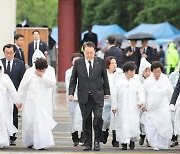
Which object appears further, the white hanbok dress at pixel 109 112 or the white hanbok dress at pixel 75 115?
the white hanbok dress at pixel 109 112

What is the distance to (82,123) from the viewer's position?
16250mm

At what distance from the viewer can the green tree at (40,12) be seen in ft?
232

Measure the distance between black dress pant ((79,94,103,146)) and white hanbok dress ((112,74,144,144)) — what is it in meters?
0.66

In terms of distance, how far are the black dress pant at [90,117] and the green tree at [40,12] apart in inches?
2147

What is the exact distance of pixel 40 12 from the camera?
236 ft

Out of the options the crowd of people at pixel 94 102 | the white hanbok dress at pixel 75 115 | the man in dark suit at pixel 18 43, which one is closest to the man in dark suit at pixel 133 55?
the man in dark suit at pixel 18 43

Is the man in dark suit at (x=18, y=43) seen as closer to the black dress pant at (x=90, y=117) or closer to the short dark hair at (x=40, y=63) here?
the short dark hair at (x=40, y=63)

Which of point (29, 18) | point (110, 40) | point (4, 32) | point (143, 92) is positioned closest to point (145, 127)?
point (143, 92)

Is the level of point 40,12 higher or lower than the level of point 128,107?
higher

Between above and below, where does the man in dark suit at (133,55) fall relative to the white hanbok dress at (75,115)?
above

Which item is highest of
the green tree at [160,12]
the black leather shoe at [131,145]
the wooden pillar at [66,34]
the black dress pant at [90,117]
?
the green tree at [160,12]

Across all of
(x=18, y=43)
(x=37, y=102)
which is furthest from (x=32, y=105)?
(x=18, y=43)

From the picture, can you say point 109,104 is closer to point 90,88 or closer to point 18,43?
point 90,88

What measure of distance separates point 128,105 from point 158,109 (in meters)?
0.61
